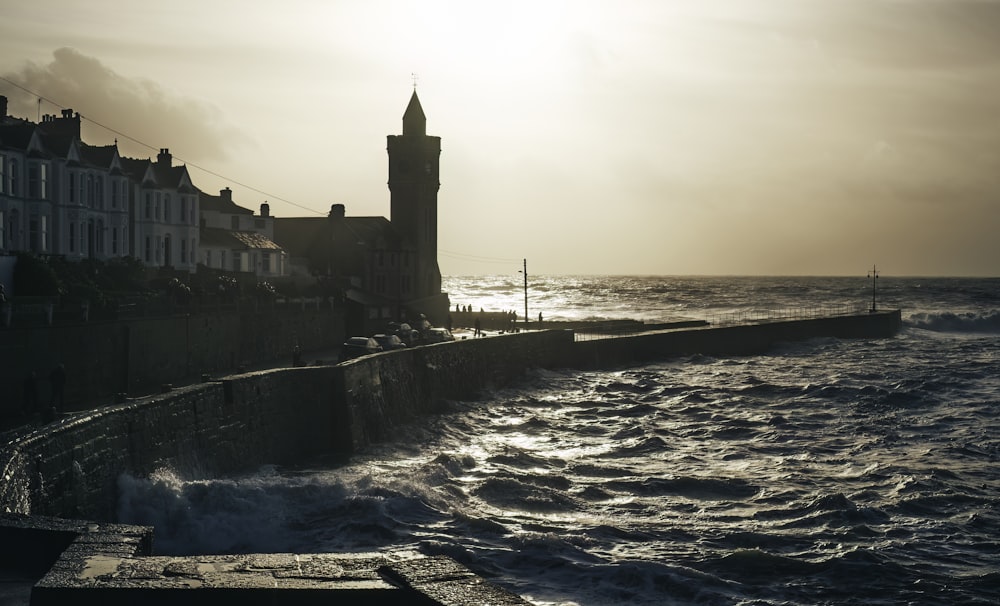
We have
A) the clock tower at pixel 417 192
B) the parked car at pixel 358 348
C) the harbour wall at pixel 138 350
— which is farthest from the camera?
the clock tower at pixel 417 192

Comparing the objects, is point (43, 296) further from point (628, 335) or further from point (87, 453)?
point (628, 335)

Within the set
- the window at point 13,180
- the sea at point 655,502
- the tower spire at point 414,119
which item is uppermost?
the tower spire at point 414,119

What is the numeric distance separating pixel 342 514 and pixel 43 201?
29.4 m

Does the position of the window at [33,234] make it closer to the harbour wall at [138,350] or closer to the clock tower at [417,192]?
the harbour wall at [138,350]

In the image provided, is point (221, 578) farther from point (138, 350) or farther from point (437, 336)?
point (437, 336)

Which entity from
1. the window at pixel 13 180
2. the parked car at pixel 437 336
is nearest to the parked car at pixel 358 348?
the parked car at pixel 437 336

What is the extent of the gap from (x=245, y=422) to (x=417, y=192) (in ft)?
224

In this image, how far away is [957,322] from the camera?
10925 centimetres

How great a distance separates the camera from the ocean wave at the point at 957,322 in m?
107

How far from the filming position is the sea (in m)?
18.2

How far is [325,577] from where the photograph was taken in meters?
10.0

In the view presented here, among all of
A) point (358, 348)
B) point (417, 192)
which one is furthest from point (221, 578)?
Answer: point (417, 192)

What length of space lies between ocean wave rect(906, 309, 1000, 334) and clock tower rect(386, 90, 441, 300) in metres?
52.5

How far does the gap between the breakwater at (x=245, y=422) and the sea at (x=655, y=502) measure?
0.77m
